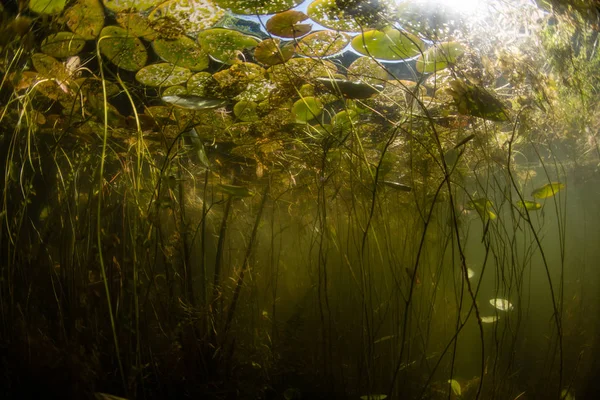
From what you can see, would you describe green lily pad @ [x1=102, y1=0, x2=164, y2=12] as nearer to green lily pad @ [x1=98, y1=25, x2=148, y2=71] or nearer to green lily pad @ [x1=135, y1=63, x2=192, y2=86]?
green lily pad @ [x1=98, y1=25, x2=148, y2=71]

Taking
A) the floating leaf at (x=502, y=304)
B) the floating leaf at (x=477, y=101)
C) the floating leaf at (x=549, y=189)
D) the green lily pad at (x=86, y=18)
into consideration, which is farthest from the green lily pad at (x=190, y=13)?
the floating leaf at (x=502, y=304)

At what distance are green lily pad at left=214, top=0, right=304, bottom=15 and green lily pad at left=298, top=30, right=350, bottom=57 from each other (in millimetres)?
409

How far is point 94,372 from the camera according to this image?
250 cm

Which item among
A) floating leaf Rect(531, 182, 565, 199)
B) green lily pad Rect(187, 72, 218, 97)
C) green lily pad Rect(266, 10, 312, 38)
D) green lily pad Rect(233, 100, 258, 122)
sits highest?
green lily pad Rect(266, 10, 312, 38)

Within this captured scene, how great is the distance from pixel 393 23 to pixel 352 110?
3.94 feet

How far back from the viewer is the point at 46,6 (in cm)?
220

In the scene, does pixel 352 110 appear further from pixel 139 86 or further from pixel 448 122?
pixel 139 86

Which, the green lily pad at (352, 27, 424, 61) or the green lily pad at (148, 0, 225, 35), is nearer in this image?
the green lily pad at (148, 0, 225, 35)

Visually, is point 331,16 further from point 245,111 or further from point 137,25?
point 245,111

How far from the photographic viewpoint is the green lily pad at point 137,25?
2.46 metres

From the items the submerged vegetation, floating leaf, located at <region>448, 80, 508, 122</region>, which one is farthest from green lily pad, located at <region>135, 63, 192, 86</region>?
floating leaf, located at <region>448, 80, 508, 122</region>

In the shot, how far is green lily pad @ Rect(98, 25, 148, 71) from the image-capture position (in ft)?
8.85

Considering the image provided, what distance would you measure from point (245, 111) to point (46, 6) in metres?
2.00

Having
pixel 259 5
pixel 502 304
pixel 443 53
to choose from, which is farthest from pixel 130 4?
pixel 502 304
